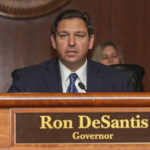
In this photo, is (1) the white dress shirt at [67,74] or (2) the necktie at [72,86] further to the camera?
(1) the white dress shirt at [67,74]

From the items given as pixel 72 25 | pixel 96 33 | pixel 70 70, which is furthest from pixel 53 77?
pixel 96 33

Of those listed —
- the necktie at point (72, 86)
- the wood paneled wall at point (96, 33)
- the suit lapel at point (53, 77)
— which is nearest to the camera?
the necktie at point (72, 86)

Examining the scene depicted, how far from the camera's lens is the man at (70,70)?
1.95 meters

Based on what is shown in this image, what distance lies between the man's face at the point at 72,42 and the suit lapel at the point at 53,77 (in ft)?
0.20

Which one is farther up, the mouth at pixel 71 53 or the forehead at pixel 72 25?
the forehead at pixel 72 25

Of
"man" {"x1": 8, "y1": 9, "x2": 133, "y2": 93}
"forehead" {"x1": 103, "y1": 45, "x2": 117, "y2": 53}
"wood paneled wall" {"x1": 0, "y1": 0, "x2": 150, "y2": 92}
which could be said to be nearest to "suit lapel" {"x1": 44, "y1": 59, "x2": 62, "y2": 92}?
"man" {"x1": 8, "y1": 9, "x2": 133, "y2": 93}

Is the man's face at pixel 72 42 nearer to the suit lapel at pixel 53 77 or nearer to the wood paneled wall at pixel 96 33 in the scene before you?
the suit lapel at pixel 53 77

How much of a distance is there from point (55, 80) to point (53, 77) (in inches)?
1.3

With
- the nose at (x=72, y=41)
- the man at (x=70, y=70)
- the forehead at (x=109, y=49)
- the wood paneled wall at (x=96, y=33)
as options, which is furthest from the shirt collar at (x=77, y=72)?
the wood paneled wall at (x=96, y=33)

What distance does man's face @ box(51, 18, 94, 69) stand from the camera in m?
2.01

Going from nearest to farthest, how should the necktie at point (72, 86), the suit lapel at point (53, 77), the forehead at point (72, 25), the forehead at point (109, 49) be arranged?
the necktie at point (72, 86)
the suit lapel at point (53, 77)
the forehead at point (72, 25)
the forehead at point (109, 49)

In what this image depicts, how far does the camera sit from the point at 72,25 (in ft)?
6.77

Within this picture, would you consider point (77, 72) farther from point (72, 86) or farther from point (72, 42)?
point (72, 86)

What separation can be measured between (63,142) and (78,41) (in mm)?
851
